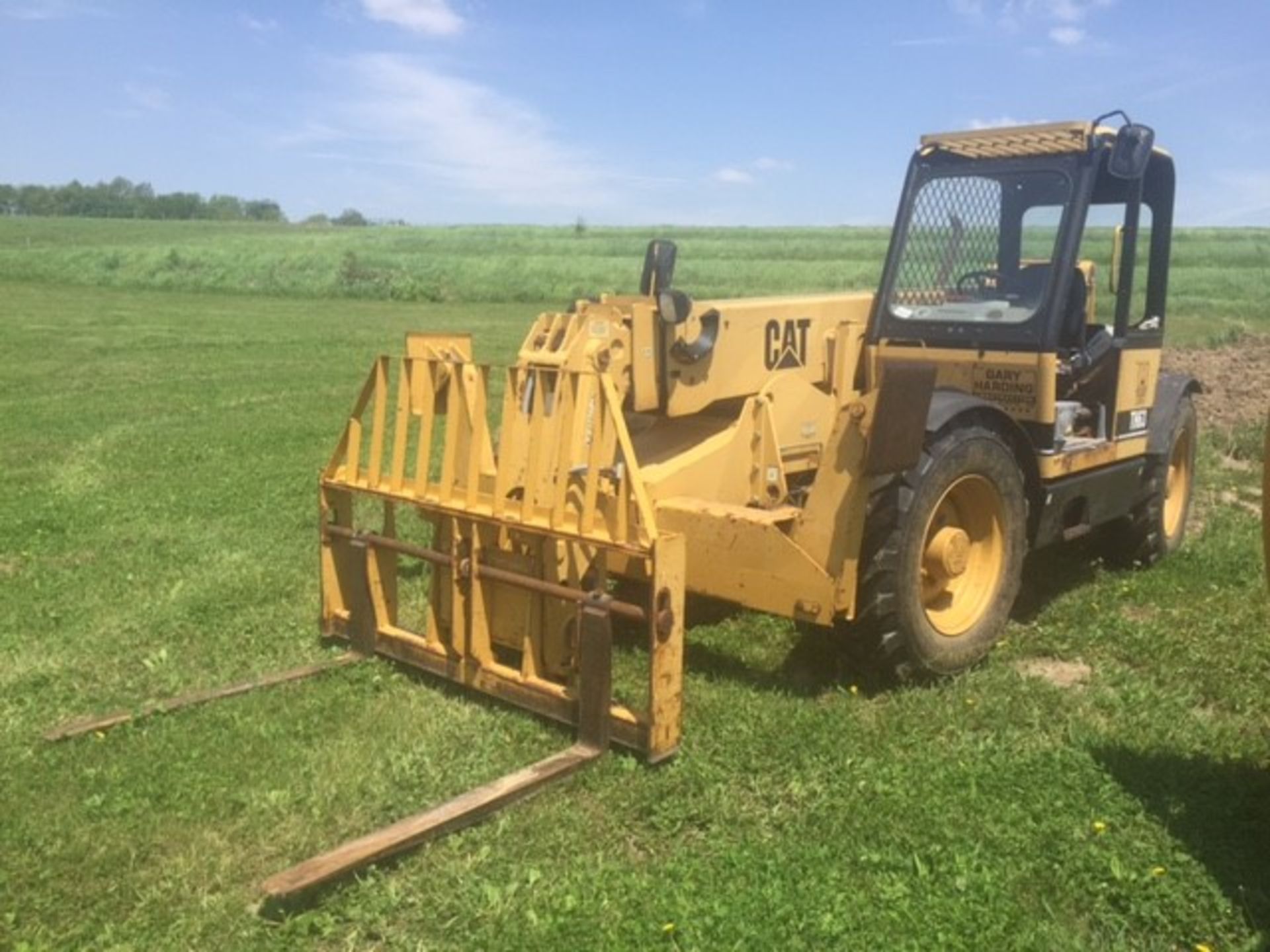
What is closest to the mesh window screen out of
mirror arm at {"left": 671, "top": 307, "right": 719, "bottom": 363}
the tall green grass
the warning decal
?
the warning decal

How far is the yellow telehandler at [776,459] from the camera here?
457 centimetres

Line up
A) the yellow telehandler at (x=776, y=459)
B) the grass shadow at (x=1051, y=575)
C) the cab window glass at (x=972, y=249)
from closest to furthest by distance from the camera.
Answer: the yellow telehandler at (x=776, y=459), the cab window glass at (x=972, y=249), the grass shadow at (x=1051, y=575)

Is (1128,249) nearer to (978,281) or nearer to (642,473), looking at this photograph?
(978,281)

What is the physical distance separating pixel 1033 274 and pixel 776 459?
174cm

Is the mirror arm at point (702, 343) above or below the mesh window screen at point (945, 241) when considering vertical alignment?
below

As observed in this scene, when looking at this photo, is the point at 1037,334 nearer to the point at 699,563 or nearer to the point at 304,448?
the point at 699,563

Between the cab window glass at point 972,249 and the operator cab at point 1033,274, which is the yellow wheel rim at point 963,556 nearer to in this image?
the operator cab at point 1033,274

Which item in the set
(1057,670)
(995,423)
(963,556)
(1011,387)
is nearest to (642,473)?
(963,556)

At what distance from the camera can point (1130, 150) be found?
588 cm

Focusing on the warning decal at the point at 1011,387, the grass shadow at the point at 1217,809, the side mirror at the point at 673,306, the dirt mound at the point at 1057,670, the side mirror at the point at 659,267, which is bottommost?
the dirt mound at the point at 1057,670

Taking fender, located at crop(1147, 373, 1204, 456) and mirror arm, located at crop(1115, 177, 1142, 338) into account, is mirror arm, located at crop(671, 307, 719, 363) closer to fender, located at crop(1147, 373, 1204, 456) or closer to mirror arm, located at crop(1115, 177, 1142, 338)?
mirror arm, located at crop(1115, 177, 1142, 338)

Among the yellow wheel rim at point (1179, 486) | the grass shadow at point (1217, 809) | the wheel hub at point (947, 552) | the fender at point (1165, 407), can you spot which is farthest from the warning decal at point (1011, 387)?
the yellow wheel rim at point (1179, 486)

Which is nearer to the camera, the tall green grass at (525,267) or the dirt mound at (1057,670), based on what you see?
the dirt mound at (1057,670)

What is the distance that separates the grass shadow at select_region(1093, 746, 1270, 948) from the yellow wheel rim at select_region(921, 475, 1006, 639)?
1.05 metres
